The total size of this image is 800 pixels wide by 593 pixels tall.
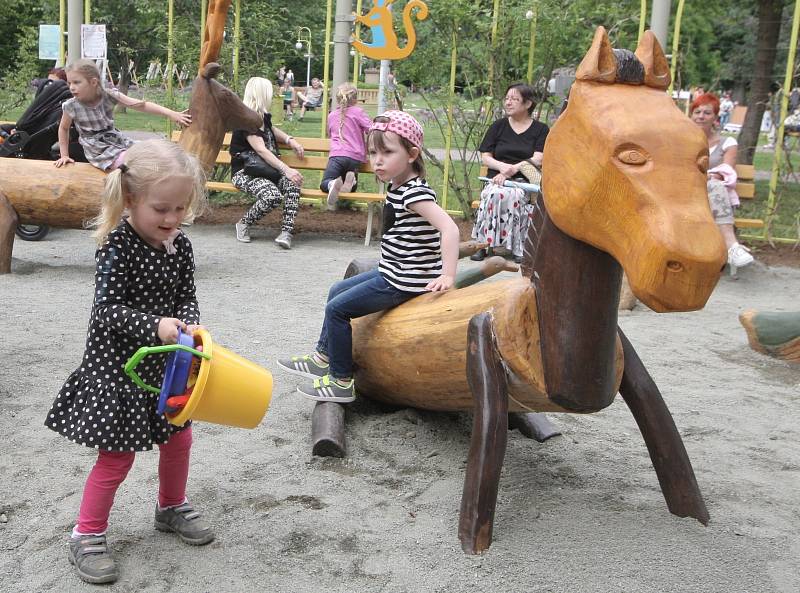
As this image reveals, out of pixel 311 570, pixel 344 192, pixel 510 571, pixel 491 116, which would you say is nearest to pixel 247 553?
pixel 311 570

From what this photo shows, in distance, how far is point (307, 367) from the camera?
158 inches

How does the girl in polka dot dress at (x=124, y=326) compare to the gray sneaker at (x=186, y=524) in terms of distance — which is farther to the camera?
the gray sneaker at (x=186, y=524)

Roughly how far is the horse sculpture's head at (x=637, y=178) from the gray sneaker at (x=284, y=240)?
227 inches

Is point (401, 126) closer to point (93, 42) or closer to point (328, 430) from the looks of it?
point (328, 430)

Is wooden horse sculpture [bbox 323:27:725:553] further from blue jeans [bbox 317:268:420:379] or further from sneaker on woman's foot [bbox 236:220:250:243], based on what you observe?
sneaker on woman's foot [bbox 236:220:250:243]

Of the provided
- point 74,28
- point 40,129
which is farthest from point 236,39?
point 40,129

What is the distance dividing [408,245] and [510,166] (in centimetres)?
436

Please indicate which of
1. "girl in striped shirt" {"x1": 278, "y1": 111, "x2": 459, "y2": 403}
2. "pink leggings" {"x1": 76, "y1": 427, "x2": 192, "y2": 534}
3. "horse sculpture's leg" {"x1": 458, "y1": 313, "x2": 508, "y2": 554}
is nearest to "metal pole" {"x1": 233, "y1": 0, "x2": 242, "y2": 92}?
"girl in striped shirt" {"x1": 278, "y1": 111, "x2": 459, "y2": 403}

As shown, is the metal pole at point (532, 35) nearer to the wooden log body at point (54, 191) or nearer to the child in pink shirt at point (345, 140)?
the child in pink shirt at point (345, 140)

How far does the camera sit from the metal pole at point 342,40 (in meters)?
9.10

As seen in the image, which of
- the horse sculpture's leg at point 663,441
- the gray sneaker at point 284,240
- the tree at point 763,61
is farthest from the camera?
the tree at point 763,61

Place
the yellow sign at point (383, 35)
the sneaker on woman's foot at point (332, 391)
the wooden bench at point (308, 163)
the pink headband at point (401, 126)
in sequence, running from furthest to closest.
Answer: the yellow sign at point (383, 35) < the wooden bench at point (308, 163) < the sneaker on woman's foot at point (332, 391) < the pink headband at point (401, 126)

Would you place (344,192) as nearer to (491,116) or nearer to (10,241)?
(491,116)

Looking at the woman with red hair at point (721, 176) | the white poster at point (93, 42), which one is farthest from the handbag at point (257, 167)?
the woman with red hair at point (721, 176)
